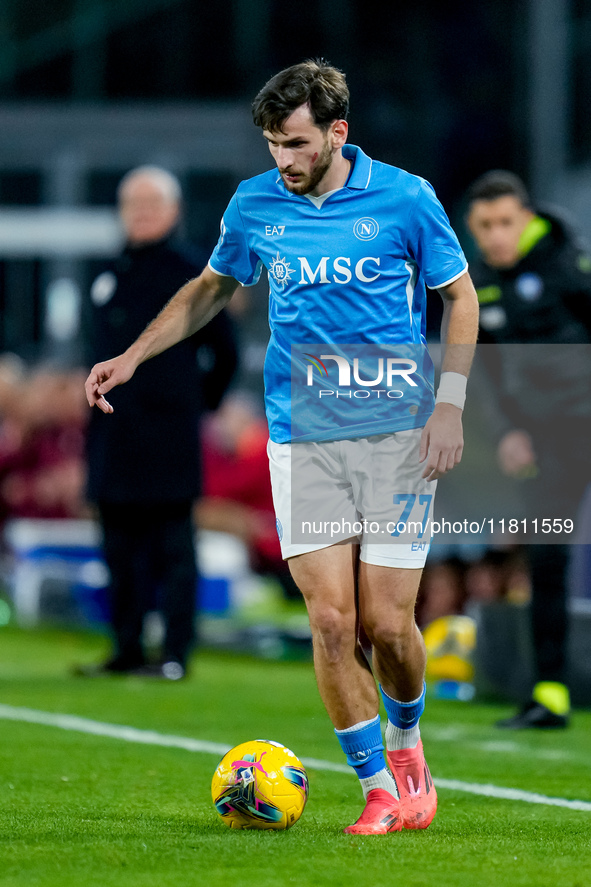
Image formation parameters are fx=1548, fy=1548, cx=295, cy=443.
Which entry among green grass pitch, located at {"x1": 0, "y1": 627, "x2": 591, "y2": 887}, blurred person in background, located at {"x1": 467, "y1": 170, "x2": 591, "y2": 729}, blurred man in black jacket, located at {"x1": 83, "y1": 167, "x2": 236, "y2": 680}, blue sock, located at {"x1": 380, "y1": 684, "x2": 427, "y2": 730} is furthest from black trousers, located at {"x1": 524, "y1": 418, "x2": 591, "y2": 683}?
blue sock, located at {"x1": 380, "y1": 684, "x2": 427, "y2": 730}

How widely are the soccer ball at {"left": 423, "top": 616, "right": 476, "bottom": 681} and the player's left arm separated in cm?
416

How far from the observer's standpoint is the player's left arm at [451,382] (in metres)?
4.08

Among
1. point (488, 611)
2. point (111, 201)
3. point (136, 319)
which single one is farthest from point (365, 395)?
point (111, 201)

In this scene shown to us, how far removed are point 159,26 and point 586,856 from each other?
20.9 m

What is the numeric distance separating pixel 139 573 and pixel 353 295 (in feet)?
15.1

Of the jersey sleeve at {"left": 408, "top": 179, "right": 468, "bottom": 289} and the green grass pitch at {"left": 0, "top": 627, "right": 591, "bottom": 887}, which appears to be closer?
the green grass pitch at {"left": 0, "top": 627, "right": 591, "bottom": 887}

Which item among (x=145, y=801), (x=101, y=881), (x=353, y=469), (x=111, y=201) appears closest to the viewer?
(x=101, y=881)

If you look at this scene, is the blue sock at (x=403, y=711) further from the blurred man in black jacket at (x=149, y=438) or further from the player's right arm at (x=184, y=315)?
the blurred man in black jacket at (x=149, y=438)

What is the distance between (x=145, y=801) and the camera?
4.78 m

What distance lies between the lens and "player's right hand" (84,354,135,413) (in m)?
4.30

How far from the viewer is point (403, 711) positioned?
4.37 m

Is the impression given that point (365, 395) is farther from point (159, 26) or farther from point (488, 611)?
point (159, 26)

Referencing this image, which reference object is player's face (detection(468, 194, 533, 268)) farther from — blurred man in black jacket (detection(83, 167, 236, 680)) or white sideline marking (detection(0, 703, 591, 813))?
white sideline marking (detection(0, 703, 591, 813))

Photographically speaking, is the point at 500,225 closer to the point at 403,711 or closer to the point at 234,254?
the point at 234,254
